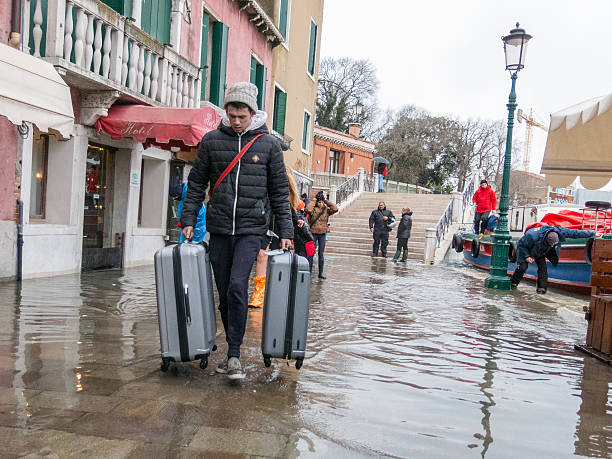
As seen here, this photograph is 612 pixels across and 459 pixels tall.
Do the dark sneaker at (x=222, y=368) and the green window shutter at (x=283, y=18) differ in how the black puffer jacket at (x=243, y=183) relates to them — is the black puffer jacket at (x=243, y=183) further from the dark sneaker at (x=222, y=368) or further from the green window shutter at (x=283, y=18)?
the green window shutter at (x=283, y=18)

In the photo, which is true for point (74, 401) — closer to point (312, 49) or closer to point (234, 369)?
point (234, 369)

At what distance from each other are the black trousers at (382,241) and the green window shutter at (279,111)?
4834 mm

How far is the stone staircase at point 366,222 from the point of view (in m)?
21.2

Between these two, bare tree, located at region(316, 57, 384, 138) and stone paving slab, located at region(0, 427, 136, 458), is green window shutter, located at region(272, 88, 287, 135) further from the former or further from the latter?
bare tree, located at region(316, 57, 384, 138)

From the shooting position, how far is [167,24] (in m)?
11.5

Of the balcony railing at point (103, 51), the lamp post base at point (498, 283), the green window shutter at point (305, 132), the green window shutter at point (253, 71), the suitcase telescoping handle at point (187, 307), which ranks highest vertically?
the green window shutter at point (253, 71)

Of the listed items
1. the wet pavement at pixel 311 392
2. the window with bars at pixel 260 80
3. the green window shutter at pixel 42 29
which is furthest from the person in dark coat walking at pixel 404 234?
the green window shutter at pixel 42 29

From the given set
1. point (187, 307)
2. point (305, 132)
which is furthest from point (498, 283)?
point (305, 132)

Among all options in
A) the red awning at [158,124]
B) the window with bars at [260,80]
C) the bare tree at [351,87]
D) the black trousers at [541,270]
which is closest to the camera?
the red awning at [158,124]

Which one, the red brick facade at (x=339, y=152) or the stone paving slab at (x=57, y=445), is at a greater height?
the red brick facade at (x=339, y=152)

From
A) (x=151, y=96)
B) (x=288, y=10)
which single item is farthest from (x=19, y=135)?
(x=288, y=10)

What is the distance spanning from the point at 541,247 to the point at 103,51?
829 centimetres

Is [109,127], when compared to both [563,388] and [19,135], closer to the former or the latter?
[19,135]

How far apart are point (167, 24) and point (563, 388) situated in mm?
10222
